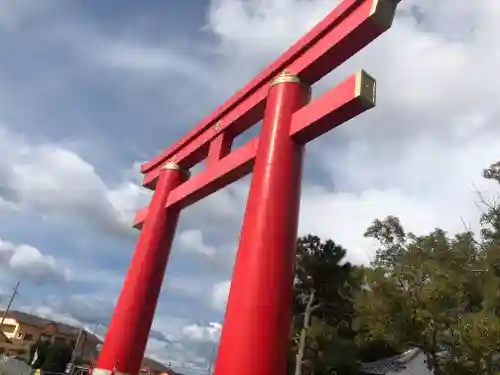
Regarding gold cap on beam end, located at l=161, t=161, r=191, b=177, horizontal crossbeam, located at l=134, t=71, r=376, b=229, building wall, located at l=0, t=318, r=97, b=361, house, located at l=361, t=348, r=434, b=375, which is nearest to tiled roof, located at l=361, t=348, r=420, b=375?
house, located at l=361, t=348, r=434, b=375

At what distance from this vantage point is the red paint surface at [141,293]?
5.76 meters

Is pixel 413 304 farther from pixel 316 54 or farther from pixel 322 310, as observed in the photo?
pixel 316 54

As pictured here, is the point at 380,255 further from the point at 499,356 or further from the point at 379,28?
the point at 379,28

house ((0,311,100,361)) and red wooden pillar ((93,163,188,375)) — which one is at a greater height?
house ((0,311,100,361))

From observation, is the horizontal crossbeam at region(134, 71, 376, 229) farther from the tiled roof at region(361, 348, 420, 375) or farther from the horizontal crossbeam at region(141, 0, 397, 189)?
the tiled roof at region(361, 348, 420, 375)

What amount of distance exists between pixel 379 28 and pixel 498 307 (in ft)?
23.7

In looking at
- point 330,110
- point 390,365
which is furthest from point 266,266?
point 390,365

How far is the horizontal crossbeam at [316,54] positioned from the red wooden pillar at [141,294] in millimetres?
1363

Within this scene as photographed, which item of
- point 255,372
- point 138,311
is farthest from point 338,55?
point 138,311

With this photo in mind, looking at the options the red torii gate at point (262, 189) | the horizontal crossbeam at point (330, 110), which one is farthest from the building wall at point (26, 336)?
the horizontal crossbeam at point (330, 110)

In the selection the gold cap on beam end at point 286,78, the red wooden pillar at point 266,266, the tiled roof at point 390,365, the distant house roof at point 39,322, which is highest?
the distant house roof at point 39,322

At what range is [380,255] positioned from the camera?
1870 centimetres

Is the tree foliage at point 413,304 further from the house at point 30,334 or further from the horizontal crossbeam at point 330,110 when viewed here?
the house at point 30,334

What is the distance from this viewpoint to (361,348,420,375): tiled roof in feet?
53.7
